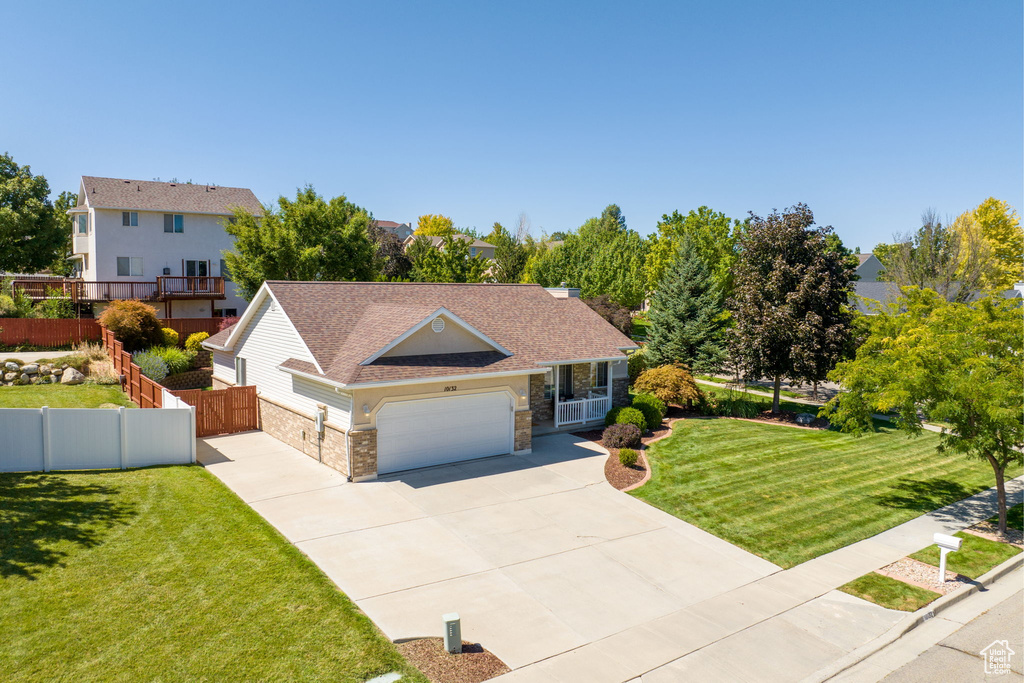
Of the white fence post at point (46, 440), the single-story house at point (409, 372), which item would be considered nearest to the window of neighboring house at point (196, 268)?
the single-story house at point (409, 372)

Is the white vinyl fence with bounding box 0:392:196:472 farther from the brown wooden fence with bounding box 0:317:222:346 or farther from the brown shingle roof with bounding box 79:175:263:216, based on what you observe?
the brown shingle roof with bounding box 79:175:263:216

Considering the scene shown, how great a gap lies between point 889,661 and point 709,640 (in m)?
2.71

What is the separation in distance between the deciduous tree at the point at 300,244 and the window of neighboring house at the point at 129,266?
6901 mm

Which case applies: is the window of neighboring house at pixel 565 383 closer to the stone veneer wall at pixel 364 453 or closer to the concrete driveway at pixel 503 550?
the concrete driveway at pixel 503 550

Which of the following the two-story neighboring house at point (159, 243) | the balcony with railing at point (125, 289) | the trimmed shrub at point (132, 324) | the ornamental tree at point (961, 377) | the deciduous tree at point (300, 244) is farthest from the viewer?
the two-story neighboring house at point (159, 243)

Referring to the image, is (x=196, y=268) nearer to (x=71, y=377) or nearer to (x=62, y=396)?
(x=71, y=377)

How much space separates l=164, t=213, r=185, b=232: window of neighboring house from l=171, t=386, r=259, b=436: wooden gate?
24.4 metres

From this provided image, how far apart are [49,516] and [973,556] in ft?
63.2

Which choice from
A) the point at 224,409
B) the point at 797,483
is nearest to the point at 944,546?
the point at 797,483

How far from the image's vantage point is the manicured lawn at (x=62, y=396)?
21672 millimetres

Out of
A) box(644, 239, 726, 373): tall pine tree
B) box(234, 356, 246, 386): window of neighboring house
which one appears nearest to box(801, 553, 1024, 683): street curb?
box(644, 239, 726, 373): tall pine tree

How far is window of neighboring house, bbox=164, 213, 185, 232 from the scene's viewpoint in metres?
41.4

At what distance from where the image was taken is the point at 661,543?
13844 millimetres

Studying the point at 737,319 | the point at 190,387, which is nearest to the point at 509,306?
the point at 737,319
